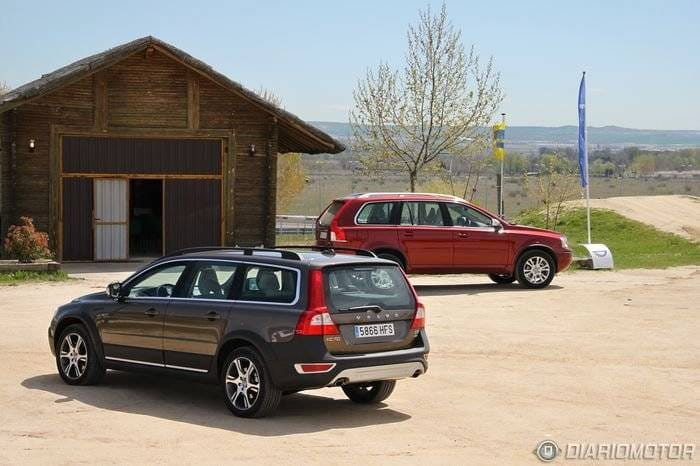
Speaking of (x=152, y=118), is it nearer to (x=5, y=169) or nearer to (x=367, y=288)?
(x=5, y=169)

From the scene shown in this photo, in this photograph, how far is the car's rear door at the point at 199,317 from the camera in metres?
11.3

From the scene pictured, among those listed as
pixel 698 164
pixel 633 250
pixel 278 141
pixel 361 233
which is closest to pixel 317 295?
pixel 361 233

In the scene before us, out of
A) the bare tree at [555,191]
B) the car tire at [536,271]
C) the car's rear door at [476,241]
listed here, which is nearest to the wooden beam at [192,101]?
the car's rear door at [476,241]

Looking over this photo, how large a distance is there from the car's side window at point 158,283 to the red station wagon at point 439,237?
9.61 m

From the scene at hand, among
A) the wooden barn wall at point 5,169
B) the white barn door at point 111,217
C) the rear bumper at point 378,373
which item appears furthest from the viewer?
the white barn door at point 111,217

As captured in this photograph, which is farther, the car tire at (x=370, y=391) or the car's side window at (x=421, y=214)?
the car's side window at (x=421, y=214)

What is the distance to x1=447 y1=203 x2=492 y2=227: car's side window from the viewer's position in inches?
902

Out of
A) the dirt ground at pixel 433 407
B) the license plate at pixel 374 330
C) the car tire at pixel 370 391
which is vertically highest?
the license plate at pixel 374 330

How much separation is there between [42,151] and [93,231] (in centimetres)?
223

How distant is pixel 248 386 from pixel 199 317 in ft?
3.08

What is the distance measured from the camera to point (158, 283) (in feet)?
40.6

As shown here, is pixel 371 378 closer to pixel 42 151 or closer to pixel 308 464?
pixel 308 464

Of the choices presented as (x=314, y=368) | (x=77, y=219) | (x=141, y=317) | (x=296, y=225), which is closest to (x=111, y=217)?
(x=77, y=219)

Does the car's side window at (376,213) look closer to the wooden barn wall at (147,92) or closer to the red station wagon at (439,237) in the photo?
the red station wagon at (439,237)
